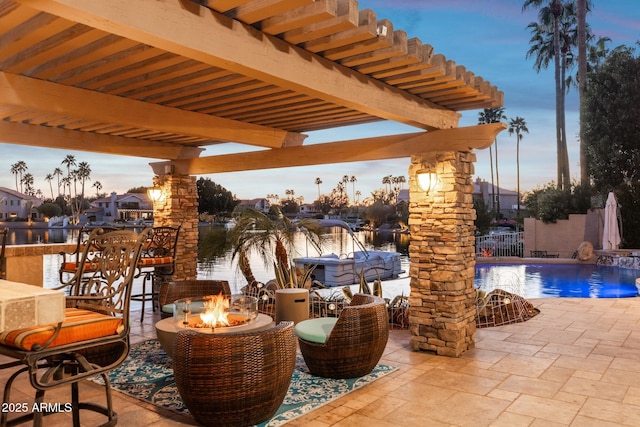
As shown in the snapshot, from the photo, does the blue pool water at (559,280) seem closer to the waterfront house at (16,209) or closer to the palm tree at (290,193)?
the waterfront house at (16,209)

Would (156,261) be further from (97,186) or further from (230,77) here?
(97,186)

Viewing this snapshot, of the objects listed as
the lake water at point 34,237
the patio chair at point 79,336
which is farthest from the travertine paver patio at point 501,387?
the lake water at point 34,237

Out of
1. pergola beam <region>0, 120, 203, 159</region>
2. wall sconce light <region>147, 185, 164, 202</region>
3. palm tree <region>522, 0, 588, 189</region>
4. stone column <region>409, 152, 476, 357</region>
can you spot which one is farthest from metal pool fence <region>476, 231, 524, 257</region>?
stone column <region>409, 152, 476, 357</region>

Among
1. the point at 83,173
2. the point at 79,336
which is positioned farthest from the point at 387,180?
the point at 79,336

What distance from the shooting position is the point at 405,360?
5.70 m

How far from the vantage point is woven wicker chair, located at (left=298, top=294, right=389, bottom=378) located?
482 centimetres

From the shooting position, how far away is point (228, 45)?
354cm

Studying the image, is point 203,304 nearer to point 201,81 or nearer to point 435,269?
point 201,81

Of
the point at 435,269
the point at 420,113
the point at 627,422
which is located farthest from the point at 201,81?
the point at 627,422

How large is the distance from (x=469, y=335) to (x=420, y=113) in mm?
2684

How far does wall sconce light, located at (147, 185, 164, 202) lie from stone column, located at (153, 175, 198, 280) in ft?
0.14

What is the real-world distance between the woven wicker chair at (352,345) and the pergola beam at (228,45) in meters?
1.97

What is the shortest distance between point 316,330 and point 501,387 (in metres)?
1.80

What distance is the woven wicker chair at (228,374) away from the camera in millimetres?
3678
